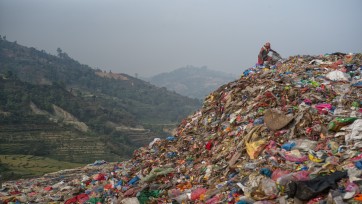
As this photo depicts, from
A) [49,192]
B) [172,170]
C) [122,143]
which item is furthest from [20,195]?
[122,143]

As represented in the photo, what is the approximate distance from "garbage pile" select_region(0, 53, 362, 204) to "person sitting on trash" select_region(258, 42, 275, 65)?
1479 mm

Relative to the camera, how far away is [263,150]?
638cm

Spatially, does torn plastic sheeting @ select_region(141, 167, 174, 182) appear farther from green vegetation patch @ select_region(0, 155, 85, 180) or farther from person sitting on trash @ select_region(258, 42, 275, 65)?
green vegetation patch @ select_region(0, 155, 85, 180)

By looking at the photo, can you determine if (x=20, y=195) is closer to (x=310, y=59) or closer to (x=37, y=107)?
(x=310, y=59)

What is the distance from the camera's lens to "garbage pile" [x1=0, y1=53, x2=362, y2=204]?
4934mm

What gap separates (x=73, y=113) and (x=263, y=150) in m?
55.6

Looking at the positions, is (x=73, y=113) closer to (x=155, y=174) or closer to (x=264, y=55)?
(x=264, y=55)

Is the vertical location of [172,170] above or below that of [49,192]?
above

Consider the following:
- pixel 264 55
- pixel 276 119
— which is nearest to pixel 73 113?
pixel 264 55

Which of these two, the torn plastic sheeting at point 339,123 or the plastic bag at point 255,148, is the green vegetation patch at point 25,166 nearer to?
the plastic bag at point 255,148

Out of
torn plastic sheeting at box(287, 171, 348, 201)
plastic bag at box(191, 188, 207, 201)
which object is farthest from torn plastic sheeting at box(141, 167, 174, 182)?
torn plastic sheeting at box(287, 171, 348, 201)

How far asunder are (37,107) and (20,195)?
4573cm

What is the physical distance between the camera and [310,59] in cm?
1115

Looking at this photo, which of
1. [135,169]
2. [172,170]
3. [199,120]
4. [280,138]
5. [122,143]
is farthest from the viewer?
[122,143]
